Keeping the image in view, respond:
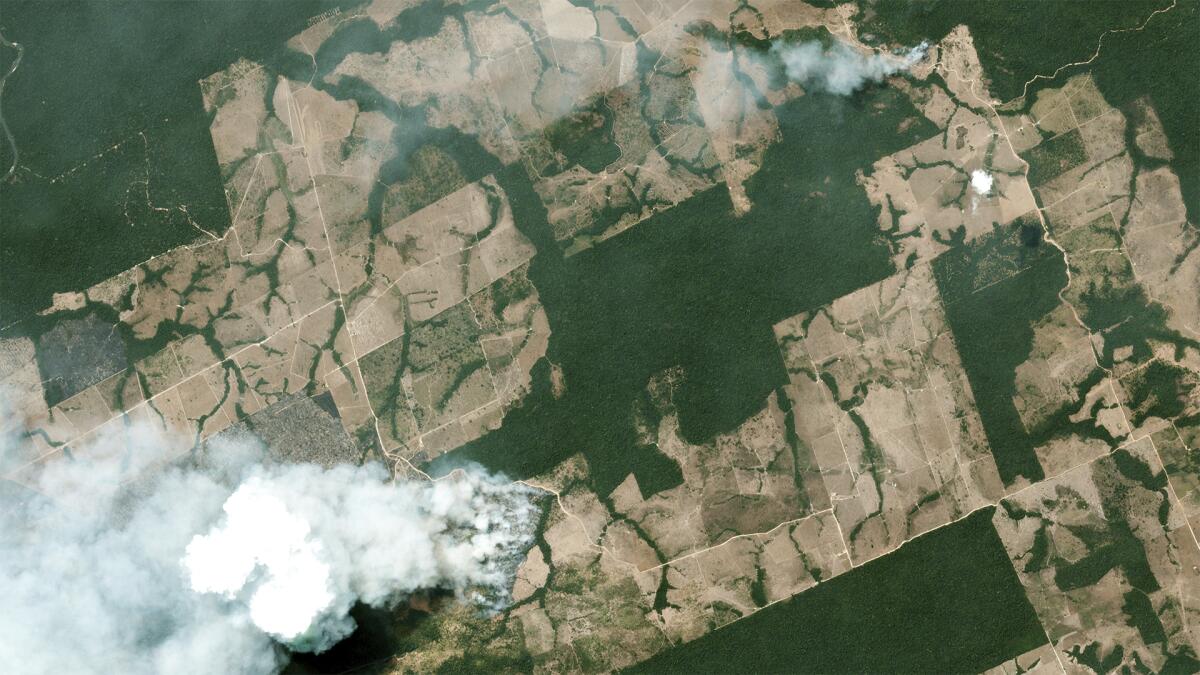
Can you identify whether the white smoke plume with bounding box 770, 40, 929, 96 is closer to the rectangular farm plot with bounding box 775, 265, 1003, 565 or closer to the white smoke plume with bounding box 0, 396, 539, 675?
the rectangular farm plot with bounding box 775, 265, 1003, 565

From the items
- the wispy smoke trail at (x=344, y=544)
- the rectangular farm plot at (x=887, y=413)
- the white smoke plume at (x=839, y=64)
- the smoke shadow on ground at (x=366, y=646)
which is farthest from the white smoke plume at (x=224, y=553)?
the white smoke plume at (x=839, y=64)

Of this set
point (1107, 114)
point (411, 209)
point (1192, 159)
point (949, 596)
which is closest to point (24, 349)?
point (411, 209)

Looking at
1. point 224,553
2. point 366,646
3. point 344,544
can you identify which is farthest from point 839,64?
point 224,553

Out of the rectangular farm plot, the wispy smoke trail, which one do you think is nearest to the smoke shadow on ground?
the wispy smoke trail

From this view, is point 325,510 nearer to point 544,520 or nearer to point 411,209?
point 544,520

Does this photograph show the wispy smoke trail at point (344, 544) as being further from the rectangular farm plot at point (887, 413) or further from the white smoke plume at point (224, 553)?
the rectangular farm plot at point (887, 413)

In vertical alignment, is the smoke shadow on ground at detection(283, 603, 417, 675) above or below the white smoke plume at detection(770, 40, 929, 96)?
below
